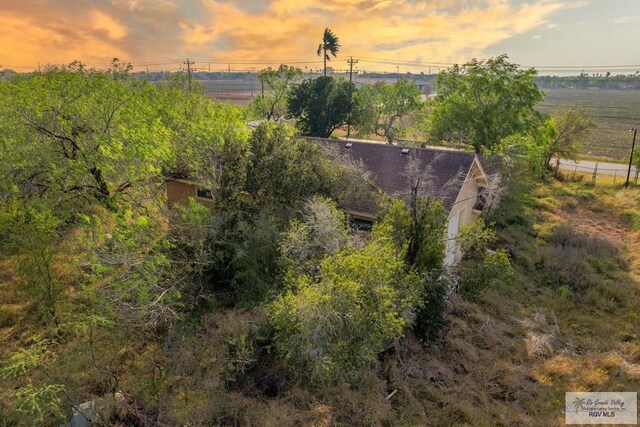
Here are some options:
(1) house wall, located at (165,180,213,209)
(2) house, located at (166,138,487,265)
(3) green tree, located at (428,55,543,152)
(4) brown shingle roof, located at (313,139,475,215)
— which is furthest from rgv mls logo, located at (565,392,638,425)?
(3) green tree, located at (428,55,543,152)

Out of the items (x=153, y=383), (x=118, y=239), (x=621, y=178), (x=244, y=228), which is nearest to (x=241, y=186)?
(x=244, y=228)

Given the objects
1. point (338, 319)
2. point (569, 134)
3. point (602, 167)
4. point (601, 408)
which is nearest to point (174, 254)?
point (338, 319)

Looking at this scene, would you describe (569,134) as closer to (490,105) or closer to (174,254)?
(490,105)

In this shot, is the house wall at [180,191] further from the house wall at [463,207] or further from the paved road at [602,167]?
the paved road at [602,167]

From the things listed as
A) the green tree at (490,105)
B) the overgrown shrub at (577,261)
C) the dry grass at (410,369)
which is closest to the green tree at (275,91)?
the green tree at (490,105)

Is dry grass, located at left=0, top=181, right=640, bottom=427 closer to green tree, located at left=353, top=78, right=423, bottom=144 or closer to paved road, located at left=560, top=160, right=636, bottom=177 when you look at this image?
green tree, located at left=353, top=78, right=423, bottom=144

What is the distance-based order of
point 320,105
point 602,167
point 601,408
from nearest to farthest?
point 601,408 → point 320,105 → point 602,167

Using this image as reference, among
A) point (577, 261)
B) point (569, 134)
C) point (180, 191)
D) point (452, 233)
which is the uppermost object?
point (569, 134)
